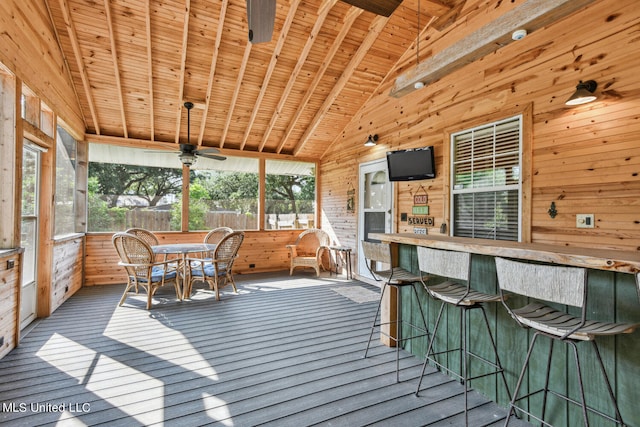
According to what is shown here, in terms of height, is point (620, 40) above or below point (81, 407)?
above

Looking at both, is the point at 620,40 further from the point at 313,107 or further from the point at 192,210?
the point at 192,210

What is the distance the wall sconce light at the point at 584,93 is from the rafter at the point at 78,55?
5549mm

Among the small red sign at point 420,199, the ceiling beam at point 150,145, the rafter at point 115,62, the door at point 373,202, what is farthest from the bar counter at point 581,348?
the ceiling beam at point 150,145

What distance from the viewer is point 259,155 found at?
7070mm

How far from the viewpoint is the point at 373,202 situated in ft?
19.1

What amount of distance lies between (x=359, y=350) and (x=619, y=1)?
12.5 feet

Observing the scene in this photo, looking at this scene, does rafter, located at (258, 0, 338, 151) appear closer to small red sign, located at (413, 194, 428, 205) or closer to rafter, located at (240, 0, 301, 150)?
rafter, located at (240, 0, 301, 150)

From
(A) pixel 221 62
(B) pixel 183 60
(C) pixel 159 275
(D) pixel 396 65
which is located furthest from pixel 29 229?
(D) pixel 396 65

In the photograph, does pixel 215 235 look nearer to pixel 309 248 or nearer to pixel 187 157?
pixel 187 157

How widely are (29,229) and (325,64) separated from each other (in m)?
4.57

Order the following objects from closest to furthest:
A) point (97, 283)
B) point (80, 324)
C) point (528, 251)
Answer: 1. point (528, 251)
2. point (80, 324)
3. point (97, 283)

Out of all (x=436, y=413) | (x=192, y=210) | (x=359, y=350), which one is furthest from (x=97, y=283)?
(x=436, y=413)

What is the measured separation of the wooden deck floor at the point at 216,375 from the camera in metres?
2.03

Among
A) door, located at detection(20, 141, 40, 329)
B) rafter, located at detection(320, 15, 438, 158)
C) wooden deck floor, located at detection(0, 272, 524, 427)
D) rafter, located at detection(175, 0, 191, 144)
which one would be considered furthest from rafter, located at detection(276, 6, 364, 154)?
Answer: door, located at detection(20, 141, 40, 329)
